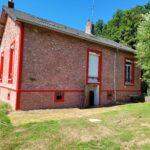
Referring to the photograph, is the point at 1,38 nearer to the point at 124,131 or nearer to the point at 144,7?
the point at 124,131

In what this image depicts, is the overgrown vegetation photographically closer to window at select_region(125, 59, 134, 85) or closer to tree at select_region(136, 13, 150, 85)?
window at select_region(125, 59, 134, 85)

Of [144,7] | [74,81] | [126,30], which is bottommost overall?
[74,81]

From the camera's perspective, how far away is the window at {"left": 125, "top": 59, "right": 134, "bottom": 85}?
55.5 feet

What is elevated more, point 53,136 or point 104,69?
point 104,69

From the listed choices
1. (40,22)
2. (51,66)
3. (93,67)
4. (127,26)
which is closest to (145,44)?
(93,67)

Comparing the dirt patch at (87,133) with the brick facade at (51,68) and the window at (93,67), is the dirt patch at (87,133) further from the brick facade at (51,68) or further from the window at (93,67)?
the window at (93,67)

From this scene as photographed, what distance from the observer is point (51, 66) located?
11.5 m

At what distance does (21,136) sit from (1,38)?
513 inches


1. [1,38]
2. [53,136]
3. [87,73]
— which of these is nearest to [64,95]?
[87,73]

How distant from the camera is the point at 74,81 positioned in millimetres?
12586

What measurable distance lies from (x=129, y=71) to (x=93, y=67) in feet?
15.5

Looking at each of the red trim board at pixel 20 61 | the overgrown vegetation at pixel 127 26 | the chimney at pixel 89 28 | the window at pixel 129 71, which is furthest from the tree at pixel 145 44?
the overgrown vegetation at pixel 127 26

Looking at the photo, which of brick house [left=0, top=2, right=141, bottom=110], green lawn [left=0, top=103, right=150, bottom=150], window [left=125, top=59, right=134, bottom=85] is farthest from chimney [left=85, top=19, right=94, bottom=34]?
green lawn [left=0, top=103, right=150, bottom=150]

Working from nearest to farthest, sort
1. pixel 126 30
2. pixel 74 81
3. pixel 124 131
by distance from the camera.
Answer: pixel 124 131 < pixel 74 81 < pixel 126 30
